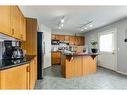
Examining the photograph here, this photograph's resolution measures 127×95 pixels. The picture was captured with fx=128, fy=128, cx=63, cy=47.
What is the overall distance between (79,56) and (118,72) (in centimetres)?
203

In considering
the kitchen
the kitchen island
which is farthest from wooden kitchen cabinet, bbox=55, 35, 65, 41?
the kitchen island

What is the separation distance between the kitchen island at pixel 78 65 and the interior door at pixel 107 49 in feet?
3.98

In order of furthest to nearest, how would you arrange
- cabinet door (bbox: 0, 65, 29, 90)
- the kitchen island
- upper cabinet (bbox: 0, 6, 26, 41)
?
the kitchen island, upper cabinet (bbox: 0, 6, 26, 41), cabinet door (bbox: 0, 65, 29, 90)

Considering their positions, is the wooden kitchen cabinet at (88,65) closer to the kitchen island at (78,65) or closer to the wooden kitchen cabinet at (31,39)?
the kitchen island at (78,65)

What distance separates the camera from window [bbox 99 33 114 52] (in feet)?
21.6

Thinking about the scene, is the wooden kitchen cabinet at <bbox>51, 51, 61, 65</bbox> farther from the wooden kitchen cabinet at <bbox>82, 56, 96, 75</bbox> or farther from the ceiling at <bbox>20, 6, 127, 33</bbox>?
the ceiling at <bbox>20, 6, 127, 33</bbox>

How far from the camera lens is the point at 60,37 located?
9.34 meters

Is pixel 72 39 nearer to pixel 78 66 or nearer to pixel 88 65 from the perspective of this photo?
pixel 88 65

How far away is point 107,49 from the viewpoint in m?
6.98

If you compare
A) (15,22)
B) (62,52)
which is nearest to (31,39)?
(15,22)

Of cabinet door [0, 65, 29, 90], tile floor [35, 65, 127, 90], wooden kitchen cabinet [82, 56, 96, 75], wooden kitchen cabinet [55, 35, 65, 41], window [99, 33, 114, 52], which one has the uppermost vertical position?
wooden kitchen cabinet [55, 35, 65, 41]
